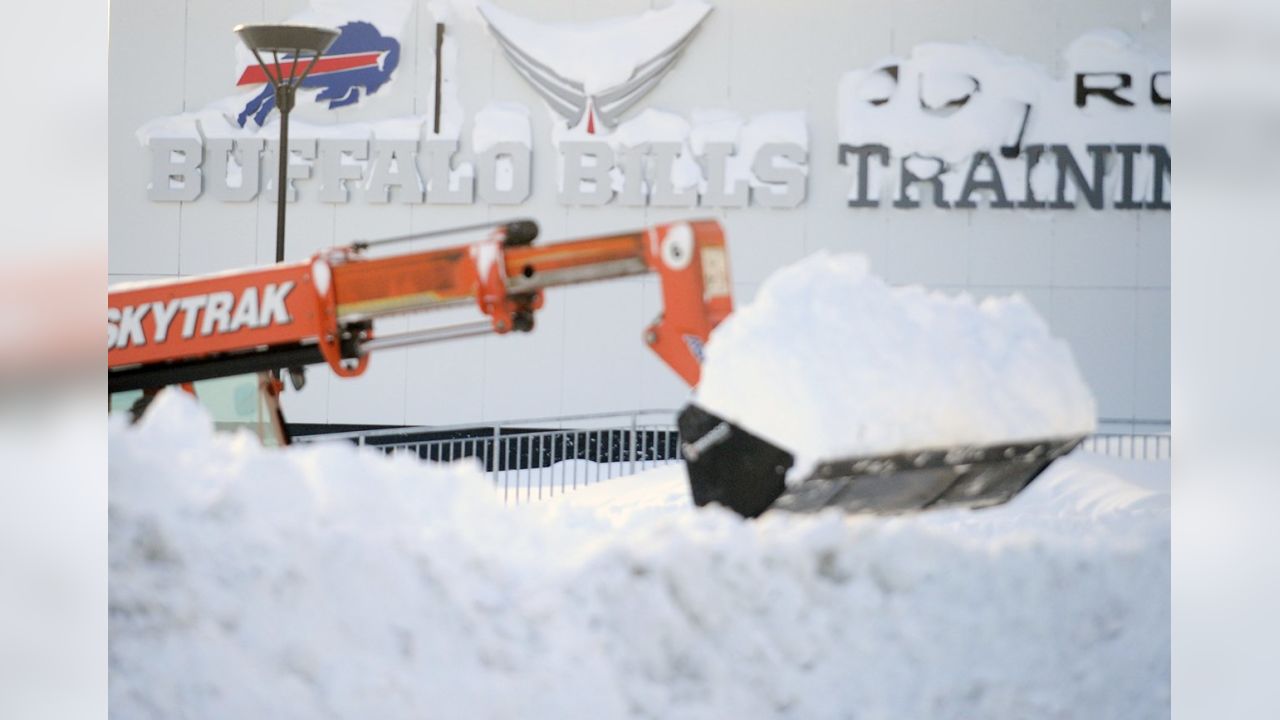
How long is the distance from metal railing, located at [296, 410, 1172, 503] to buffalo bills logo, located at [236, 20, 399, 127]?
3.14 feet

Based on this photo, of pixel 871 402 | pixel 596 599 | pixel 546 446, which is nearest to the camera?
pixel 871 402

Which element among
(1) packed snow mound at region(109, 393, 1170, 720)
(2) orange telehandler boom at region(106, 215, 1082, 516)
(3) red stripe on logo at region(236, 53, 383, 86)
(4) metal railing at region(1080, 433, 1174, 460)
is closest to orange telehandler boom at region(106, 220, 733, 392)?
(2) orange telehandler boom at region(106, 215, 1082, 516)

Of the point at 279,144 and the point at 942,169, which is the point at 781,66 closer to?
the point at 942,169

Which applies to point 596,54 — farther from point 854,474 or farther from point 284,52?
point 854,474

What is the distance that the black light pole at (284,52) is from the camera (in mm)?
4469

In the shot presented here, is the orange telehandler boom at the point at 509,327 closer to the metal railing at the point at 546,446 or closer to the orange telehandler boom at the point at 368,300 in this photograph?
the orange telehandler boom at the point at 368,300

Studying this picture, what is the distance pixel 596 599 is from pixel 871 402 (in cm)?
85

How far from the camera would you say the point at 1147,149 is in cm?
423

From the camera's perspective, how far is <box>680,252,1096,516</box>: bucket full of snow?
388 cm

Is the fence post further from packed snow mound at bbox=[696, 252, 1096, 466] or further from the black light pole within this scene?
the black light pole

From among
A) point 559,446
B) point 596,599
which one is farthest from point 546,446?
point 596,599

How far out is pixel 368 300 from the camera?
4281mm

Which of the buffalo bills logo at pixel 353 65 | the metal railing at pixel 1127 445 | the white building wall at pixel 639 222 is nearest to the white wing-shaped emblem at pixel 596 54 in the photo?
the white building wall at pixel 639 222
